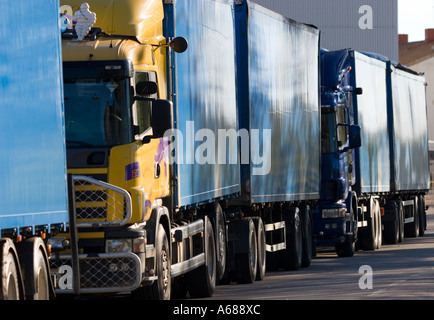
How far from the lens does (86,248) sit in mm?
14148

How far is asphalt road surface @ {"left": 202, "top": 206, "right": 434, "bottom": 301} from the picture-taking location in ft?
56.9

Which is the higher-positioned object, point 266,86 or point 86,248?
point 266,86

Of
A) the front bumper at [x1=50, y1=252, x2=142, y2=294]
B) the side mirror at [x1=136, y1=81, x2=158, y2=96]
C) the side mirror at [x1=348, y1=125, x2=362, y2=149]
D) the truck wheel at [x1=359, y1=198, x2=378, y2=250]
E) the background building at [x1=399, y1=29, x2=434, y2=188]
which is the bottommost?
the truck wheel at [x1=359, y1=198, x2=378, y2=250]

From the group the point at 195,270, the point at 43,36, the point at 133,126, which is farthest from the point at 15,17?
the point at 195,270

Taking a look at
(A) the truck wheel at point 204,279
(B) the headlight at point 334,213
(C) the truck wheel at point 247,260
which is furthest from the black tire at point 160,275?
(B) the headlight at point 334,213

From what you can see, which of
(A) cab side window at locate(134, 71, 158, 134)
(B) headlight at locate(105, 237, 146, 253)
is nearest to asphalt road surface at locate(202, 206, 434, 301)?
(B) headlight at locate(105, 237, 146, 253)

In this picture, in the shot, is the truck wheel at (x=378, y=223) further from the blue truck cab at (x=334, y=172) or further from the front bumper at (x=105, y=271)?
the front bumper at (x=105, y=271)

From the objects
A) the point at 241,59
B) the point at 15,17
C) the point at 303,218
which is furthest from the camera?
the point at 303,218

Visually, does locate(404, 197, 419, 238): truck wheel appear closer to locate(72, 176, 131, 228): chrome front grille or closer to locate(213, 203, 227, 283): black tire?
locate(213, 203, 227, 283): black tire

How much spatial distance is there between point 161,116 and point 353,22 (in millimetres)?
56265

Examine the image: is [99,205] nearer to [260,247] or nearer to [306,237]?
[260,247]

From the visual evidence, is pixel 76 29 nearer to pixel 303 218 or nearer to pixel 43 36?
pixel 43 36

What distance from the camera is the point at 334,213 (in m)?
26.7

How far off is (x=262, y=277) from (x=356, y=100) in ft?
27.7
